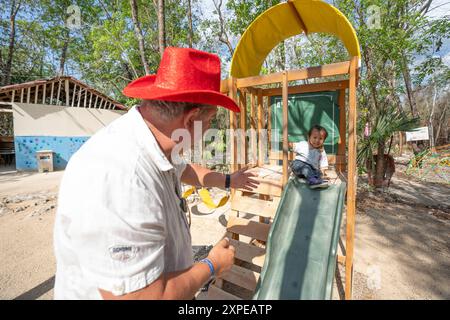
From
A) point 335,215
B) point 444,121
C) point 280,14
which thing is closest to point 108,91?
point 280,14

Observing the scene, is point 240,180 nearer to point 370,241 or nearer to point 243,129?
point 243,129

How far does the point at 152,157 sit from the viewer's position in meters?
1.09

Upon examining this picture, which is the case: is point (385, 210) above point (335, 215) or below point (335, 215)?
below

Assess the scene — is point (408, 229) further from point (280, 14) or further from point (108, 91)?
point (108, 91)

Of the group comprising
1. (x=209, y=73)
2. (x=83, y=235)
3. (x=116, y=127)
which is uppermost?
(x=209, y=73)

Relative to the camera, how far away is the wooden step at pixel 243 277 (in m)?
2.62

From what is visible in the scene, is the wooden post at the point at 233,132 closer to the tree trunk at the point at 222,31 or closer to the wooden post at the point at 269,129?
the wooden post at the point at 269,129

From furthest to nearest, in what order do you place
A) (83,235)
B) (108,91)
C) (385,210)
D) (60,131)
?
(108,91) → (60,131) → (385,210) → (83,235)

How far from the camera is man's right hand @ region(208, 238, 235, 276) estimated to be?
4.43ft

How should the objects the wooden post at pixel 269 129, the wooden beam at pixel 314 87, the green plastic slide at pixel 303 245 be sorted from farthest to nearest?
the wooden post at pixel 269 129
the wooden beam at pixel 314 87
the green plastic slide at pixel 303 245

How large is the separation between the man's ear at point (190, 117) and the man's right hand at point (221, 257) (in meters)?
0.80

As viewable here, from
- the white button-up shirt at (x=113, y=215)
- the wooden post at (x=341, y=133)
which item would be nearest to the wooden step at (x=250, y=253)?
the white button-up shirt at (x=113, y=215)

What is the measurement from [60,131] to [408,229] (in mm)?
14320

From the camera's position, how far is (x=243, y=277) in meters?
2.69
